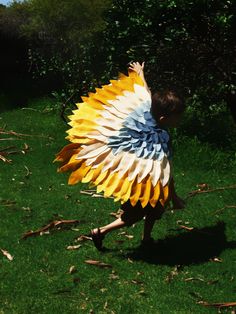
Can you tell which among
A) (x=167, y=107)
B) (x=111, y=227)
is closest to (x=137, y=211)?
(x=111, y=227)

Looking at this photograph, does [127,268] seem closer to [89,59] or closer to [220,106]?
[220,106]

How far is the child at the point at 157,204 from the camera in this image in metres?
5.06

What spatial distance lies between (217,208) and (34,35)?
6128 millimetres

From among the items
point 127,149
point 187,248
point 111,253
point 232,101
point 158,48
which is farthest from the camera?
point 232,101

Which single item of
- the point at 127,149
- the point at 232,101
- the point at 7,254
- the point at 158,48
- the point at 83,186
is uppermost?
the point at 158,48

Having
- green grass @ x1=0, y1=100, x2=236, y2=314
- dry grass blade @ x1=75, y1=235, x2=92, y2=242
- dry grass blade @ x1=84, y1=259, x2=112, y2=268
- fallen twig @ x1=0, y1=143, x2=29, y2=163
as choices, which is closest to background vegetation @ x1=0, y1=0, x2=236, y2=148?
green grass @ x1=0, y1=100, x2=236, y2=314

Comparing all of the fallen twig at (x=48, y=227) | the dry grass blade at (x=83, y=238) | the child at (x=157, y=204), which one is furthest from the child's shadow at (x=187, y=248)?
the fallen twig at (x=48, y=227)

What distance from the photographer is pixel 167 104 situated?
5051mm

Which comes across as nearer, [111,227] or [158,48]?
[111,227]

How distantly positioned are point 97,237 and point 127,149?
0.80 metres

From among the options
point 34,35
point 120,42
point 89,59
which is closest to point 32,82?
point 34,35

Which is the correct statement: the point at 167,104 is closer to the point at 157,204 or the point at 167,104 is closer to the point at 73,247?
the point at 157,204

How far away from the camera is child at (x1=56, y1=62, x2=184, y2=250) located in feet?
16.0

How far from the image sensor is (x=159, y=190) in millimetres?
4875
